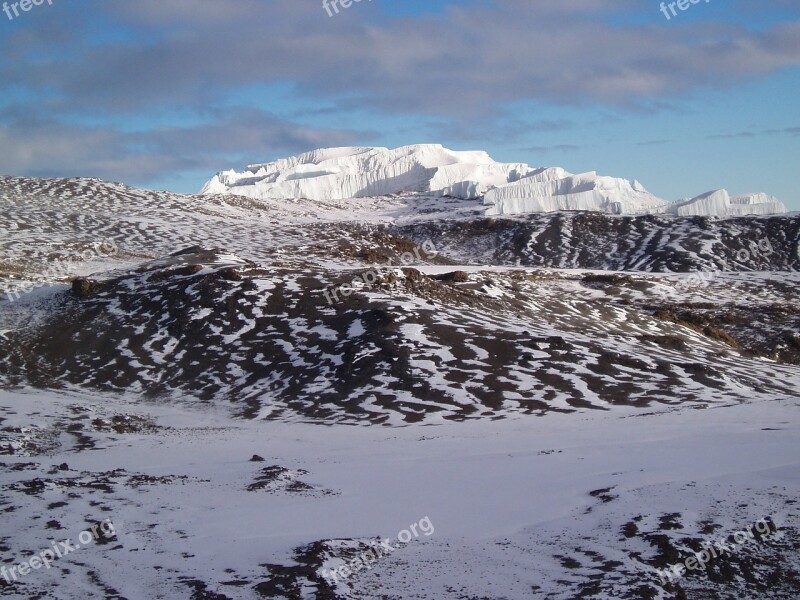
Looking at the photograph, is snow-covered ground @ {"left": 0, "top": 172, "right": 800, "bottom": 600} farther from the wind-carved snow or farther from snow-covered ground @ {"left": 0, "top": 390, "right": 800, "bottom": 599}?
the wind-carved snow

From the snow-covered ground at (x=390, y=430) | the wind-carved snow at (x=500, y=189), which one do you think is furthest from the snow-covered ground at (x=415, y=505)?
the wind-carved snow at (x=500, y=189)

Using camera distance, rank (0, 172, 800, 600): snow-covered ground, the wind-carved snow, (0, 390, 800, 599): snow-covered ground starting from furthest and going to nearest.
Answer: the wind-carved snow
(0, 172, 800, 600): snow-covered ground
(0, 390, 800, 599): snow-covered ground

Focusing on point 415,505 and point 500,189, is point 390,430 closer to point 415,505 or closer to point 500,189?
point 415,505

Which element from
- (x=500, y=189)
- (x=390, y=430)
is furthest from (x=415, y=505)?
(x=500, y=189)

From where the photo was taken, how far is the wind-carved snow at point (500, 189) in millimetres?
123812

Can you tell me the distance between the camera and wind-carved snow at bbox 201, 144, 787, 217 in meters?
124

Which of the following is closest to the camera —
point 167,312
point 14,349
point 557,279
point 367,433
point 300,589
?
point 300,589

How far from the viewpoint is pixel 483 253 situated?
99.4 metres

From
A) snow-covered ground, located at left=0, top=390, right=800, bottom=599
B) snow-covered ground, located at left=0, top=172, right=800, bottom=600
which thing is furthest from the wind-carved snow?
snow-covered ground, located at left=0, top=390, right=800, bottom=599

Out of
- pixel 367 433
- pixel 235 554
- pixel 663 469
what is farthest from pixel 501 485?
pixel 367 433

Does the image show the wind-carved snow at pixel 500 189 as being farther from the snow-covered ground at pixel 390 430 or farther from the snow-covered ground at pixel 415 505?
the snow-covered ground at pixel 415 505

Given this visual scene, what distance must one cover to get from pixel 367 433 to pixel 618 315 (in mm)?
25942

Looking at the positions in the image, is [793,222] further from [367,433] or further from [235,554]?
[235,554]

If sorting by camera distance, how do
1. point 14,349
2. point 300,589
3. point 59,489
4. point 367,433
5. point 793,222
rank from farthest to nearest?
1. point 793,222
2. point 14,349
3. point 367,433
4. point 59,489
5. point 300,589
